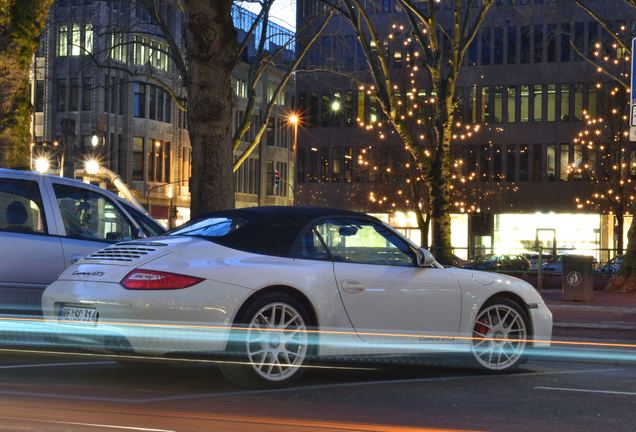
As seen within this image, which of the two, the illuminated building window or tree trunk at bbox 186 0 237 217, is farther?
the illuminated building window

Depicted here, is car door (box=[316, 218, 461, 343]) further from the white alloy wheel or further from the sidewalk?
the sidewalk

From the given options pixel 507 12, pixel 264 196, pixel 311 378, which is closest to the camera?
pixel 311 378

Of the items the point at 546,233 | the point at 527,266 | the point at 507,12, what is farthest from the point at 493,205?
the point at 527,266

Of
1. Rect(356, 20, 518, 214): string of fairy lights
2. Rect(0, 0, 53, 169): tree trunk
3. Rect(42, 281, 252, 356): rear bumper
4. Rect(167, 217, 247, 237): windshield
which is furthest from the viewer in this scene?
Rect(356, 20, 518, 214): string of fairy lights

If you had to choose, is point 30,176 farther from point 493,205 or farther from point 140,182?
point 140,182

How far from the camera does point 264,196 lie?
93625 mm

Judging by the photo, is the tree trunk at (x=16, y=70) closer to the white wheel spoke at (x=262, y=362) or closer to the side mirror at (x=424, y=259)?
the side mirror at (x=424, y=259)

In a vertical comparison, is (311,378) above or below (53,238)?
below

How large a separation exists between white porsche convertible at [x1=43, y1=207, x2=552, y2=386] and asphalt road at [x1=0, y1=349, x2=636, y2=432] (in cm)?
33

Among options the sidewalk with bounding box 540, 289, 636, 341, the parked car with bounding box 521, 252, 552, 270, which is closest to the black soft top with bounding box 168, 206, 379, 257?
the sidewalk with bounding box 540, 289, 636, 341

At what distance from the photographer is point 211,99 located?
1722cm

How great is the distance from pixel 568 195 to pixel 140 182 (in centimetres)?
2691

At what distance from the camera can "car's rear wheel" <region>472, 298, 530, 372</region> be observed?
10.8 m

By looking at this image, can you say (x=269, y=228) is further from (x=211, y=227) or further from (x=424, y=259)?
(x=424, y=259)
